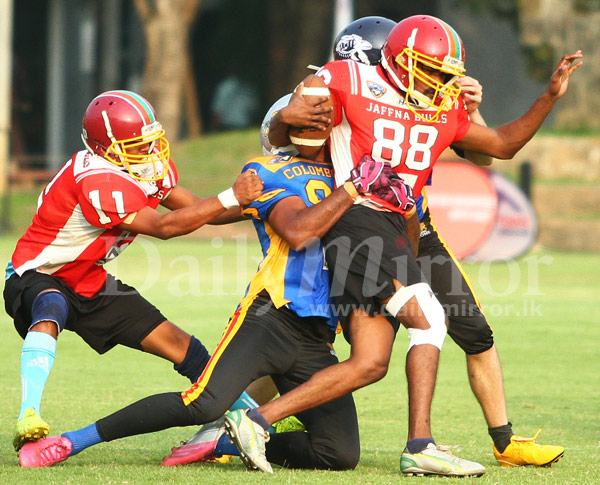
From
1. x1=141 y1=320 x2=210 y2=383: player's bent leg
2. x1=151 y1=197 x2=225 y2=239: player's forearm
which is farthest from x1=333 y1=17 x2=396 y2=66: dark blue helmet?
x1=141 y1=320 x2=210 y2=383: player's bent leg

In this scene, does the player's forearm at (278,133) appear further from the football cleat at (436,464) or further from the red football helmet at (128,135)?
the football cleat at (436,464)

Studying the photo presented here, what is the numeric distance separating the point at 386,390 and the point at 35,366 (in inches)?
112

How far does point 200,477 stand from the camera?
15.7ft

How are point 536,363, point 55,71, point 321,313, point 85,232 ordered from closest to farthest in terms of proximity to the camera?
point 321,313, point 85,232, point 536,363, point 55,71

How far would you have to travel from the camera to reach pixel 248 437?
4.78m

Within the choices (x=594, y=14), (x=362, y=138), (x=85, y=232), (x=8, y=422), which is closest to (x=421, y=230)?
(x=362, y=138)

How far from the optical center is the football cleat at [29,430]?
190 inches

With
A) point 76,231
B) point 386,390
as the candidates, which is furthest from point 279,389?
point 386,390

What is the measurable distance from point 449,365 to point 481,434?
87.3 inches

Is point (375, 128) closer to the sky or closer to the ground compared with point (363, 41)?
closer to the ground

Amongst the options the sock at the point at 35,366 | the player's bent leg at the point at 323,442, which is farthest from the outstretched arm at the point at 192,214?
the player's bent leg at the point at 323,442

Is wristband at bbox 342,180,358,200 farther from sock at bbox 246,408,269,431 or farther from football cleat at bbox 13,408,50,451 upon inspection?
football cleat at bbox 13,408,50,451

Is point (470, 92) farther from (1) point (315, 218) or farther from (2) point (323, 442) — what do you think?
(2) point (323, 442)

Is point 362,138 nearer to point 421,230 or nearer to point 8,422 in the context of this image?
A: point 421,230
